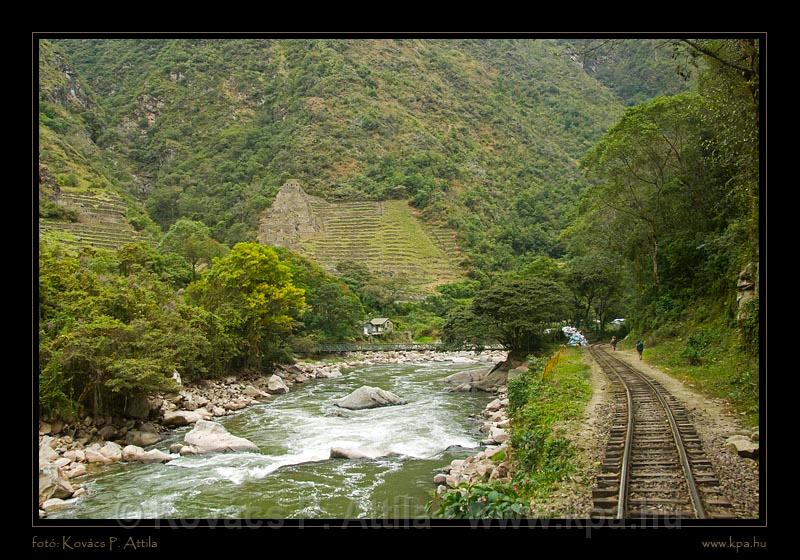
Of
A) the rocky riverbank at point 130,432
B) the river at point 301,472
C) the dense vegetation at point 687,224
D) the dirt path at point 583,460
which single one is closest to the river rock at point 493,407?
the river at point 301,472

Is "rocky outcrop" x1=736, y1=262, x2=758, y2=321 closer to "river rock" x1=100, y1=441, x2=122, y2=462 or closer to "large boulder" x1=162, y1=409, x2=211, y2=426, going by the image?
"river rock" x1=100, y1=441, x2=122, y2=462

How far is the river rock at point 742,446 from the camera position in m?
4.91

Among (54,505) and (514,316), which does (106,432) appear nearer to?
(54,505)

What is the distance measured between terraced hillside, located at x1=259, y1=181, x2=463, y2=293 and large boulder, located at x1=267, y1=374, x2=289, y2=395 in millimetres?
28876

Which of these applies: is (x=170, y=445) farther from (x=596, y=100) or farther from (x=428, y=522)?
(x=596, y=100)

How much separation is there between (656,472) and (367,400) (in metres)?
10.9

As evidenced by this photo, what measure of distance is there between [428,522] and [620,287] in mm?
25542

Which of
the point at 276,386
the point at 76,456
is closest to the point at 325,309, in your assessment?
the point at 276,386

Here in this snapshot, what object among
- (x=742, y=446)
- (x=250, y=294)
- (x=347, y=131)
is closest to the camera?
(x=742, y=446)

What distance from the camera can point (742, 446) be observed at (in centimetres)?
514

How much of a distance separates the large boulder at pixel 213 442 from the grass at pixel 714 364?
25.7ft

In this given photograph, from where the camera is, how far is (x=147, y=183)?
7750 centimetres

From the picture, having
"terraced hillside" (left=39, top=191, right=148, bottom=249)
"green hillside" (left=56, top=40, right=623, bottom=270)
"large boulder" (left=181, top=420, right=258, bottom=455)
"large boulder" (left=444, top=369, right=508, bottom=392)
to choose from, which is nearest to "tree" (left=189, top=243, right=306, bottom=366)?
"large boulder" (left=444, top=369, right=508, bottom=392)
